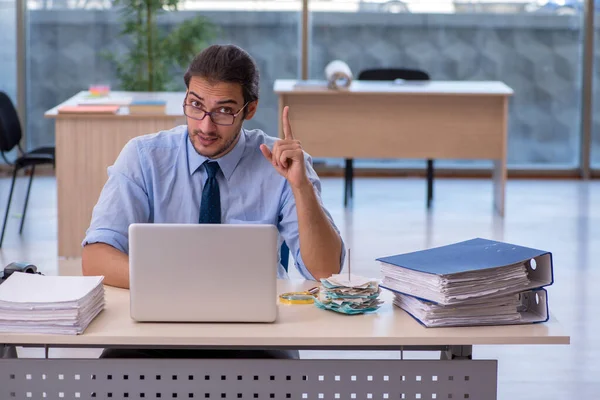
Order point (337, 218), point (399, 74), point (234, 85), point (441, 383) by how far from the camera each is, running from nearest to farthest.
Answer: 1. point (441, 383)
2. point (234, 85)
3. point (337, 218)
4. point (399, 74)

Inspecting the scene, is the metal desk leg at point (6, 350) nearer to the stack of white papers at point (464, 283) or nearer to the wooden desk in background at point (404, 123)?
the stack of white papers at point (464, 283)

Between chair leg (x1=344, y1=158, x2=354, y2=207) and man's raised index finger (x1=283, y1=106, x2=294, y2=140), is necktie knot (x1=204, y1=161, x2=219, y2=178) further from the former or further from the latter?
chair leg (x1=344, y1=158, x2=354, y2=207)

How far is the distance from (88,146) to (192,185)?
2.43 meters

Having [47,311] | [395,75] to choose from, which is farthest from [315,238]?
[395,75]

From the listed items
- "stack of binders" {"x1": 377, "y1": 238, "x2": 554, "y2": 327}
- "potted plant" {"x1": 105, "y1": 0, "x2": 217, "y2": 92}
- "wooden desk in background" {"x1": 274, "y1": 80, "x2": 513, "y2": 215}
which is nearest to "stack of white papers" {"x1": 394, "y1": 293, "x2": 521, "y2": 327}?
"stack of binders" {"x1": 377, "y1": 238, "x2": 554, "y2": 327}

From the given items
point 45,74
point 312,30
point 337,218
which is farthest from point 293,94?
point 45,74

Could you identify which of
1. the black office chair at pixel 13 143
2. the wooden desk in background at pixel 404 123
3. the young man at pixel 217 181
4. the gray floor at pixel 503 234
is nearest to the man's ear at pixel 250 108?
the young man at pixel 217 181

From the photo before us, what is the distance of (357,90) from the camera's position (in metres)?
6.41

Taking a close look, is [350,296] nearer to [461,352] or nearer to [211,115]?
[461,352]

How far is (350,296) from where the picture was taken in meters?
2.08

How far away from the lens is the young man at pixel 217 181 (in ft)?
7.86

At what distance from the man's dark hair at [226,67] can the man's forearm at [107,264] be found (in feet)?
1.53

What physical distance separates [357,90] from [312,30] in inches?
72.9

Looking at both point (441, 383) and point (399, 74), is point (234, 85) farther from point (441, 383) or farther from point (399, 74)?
point (399, 74)
